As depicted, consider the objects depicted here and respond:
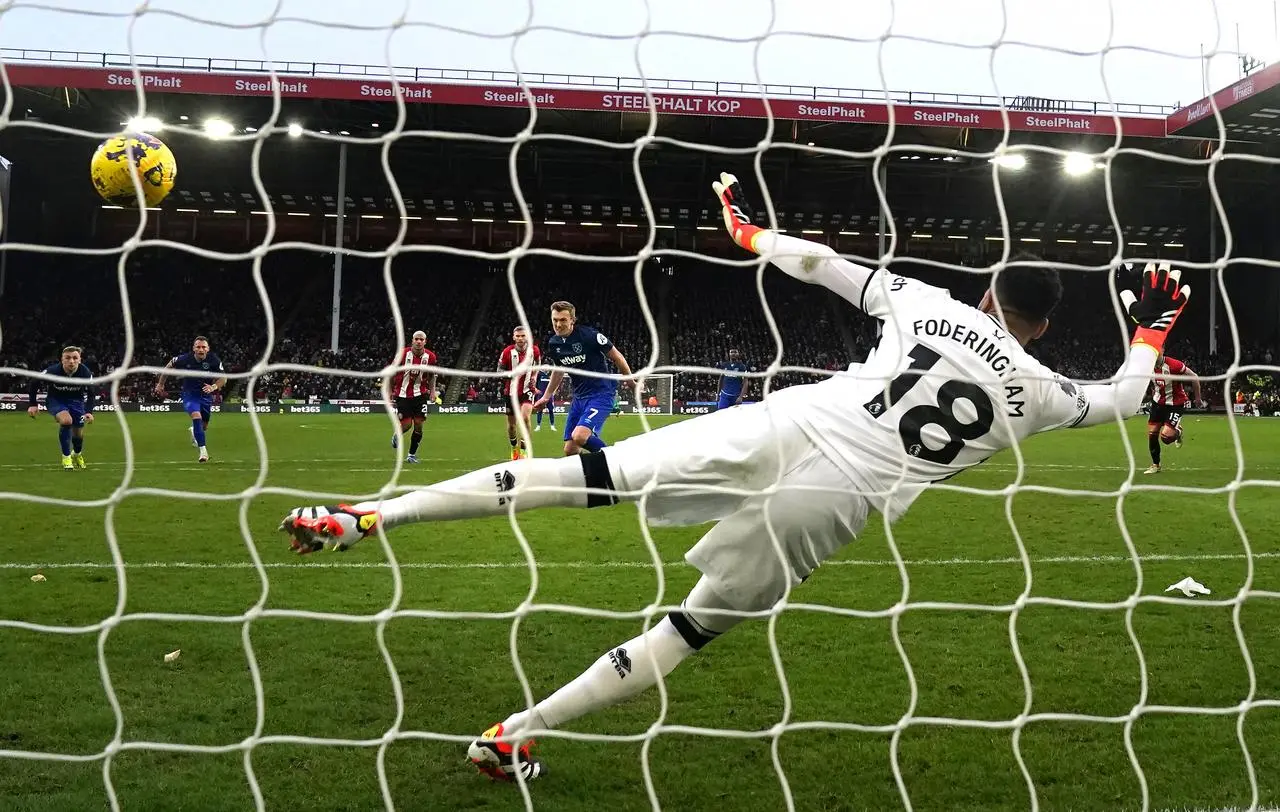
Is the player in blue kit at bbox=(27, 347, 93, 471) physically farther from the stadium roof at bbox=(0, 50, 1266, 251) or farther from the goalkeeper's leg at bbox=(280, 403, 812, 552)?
the goalkeeper's leg at bbox=(280, 403, 812, 552)

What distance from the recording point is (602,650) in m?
4.30

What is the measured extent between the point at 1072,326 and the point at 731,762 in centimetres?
3469

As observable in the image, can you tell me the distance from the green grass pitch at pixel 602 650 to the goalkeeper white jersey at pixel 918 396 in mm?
281

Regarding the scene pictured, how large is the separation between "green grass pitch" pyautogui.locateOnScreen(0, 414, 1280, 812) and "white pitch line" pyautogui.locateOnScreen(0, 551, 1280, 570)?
36mm

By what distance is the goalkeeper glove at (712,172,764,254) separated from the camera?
3.04m

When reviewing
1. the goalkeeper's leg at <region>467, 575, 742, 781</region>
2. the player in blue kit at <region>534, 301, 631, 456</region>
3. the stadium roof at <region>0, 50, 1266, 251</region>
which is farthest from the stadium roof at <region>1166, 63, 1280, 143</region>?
the goalkeeper's leg at <region>467, 575, 742, 781</region>

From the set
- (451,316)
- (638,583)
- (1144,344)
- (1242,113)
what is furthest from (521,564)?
(451,316)

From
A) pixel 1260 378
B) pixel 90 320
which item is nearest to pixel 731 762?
pixel 1260 378

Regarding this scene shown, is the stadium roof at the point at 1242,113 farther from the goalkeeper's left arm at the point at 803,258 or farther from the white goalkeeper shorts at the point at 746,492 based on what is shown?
the white goalkeeper shorts at the point at 746,492

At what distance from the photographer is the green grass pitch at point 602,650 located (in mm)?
3012

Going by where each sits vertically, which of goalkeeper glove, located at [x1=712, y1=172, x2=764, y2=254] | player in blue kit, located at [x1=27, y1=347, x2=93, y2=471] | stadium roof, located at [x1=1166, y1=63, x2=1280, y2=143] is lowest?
player in blue kit, located at [x1=27, y1=347, x2=93, y2=471]

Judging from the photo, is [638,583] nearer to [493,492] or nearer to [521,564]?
[521,564]

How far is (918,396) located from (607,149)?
15885 mm

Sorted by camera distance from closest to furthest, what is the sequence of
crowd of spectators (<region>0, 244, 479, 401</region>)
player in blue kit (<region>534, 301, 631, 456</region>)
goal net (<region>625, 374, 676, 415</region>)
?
player in blue kit (<region>534, 301, 631, 456</region>) < goal net (<region>625, 374, 676, 415</region>) < crowd of spectators (<region>0, 244, 479, 401</region>)
